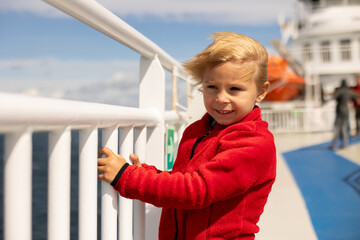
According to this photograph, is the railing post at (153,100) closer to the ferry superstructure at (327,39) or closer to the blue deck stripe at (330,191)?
the blue deck stripe at (330,191)

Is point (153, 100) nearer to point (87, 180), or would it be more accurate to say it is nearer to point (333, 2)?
point (87, 180)

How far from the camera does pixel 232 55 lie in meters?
1.33

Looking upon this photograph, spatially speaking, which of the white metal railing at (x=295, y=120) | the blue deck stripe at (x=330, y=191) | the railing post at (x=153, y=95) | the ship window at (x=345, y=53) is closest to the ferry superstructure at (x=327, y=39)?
the ship window at (x=345, y=53)

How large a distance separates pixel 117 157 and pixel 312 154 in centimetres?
728

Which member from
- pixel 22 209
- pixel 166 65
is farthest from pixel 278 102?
pixel 22 209

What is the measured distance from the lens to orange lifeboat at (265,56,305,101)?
19.3 meters

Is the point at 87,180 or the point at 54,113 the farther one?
the point at 87,180

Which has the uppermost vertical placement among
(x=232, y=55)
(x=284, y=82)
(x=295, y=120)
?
(x=284, y=82)

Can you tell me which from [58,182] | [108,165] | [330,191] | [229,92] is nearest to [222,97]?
[229,92]

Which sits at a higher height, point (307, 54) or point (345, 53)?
point (345, 53)

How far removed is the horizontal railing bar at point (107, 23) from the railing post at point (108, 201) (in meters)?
0.30

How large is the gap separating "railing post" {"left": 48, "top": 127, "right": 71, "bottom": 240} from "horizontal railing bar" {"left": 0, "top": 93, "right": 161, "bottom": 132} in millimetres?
40

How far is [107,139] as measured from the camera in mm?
1233

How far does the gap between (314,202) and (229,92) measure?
294 cm
